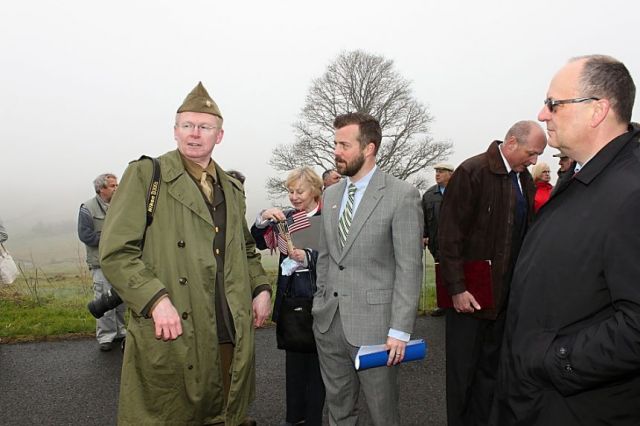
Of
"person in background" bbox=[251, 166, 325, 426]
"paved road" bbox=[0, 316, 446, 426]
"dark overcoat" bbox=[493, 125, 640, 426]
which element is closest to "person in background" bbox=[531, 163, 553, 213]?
"paved road" bbox=[0, 316, 446, 426]

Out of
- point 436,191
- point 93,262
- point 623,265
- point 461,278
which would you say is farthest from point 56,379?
point 436,191

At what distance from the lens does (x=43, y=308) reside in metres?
7.16

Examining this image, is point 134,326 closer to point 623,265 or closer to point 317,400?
point 317,400

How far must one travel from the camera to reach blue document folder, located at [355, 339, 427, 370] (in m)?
2.63

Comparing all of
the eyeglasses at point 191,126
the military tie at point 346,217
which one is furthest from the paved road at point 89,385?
the eyeglasses at point 191,126

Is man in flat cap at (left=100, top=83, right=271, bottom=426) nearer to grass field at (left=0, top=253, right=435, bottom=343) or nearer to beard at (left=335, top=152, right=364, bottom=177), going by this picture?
beard at (left=335, top=152, right=364, bottom=177)

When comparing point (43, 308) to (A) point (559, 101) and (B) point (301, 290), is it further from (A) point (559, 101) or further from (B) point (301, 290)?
(A) point (559, 101)

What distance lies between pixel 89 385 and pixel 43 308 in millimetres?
3308

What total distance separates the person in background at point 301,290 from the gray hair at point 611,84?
7.03ft

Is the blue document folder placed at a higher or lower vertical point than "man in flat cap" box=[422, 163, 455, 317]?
lower

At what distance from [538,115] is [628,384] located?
1126 millimetres

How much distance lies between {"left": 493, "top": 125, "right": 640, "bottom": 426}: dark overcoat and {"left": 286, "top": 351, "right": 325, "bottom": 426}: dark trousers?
6.31 ft

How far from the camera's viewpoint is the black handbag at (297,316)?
333cm

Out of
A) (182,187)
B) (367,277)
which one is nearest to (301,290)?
(367,277)
